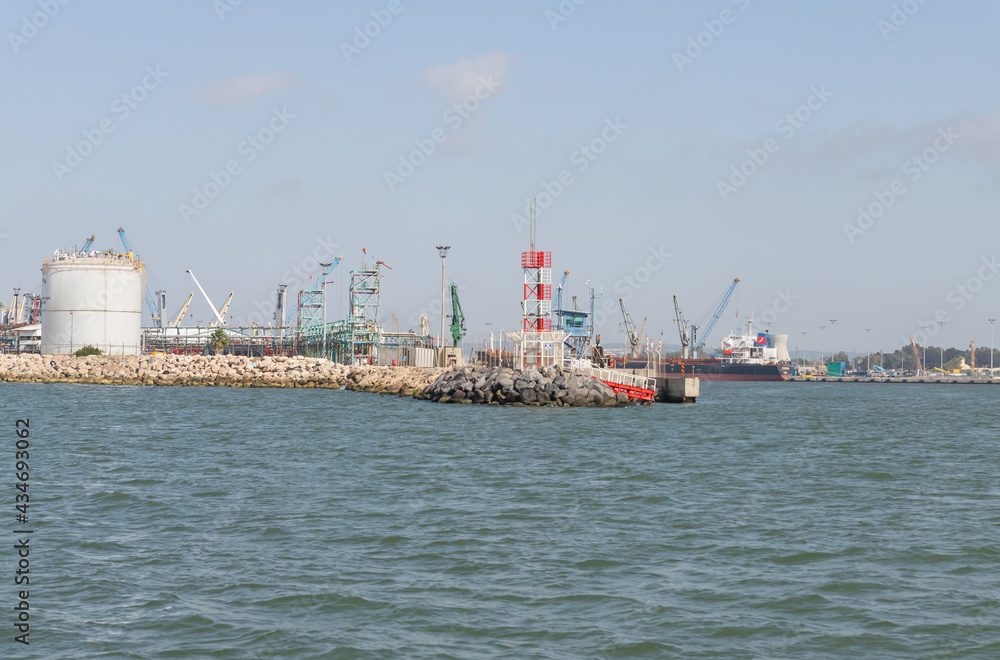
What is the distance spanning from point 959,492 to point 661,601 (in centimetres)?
1539

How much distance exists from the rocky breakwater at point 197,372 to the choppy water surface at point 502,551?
2053 inches

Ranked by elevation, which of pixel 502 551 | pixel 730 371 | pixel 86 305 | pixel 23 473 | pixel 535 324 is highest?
pixel 86 305

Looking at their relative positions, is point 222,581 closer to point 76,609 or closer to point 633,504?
point 76,609

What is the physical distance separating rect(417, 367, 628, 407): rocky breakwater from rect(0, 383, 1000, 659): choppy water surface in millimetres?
20904

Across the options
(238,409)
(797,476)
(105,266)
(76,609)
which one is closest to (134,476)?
(76,609)

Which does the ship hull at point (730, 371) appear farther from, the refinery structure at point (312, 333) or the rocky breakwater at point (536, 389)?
the rocky breakwater at point (536, 389)

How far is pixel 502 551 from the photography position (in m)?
16.9

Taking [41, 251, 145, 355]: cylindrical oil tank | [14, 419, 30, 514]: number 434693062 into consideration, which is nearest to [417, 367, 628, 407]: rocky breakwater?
[14, 419, 30, 514]: number 434693062

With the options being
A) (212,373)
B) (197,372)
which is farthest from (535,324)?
(197,372)

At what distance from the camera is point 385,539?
58.1 feet

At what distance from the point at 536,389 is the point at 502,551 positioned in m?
39.6

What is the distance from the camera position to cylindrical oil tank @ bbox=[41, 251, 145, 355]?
10556cm

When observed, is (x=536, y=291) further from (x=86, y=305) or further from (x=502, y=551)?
(x=86, y=305)

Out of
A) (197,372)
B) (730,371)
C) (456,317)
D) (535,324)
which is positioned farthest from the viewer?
(730,371)
